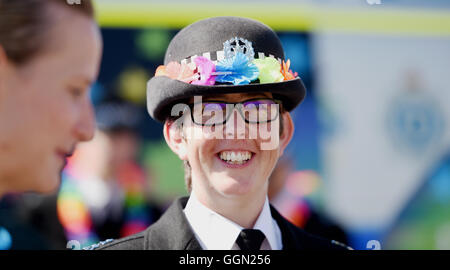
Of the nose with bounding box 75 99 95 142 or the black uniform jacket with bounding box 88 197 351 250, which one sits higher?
the nose with bounding box 75 99 95 142

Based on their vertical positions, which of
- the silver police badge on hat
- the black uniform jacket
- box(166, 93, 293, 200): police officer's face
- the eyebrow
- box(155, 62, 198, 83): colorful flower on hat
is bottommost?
the black uniform jacket

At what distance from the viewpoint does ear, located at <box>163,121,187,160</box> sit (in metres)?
1.82

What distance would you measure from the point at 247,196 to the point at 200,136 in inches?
10.4

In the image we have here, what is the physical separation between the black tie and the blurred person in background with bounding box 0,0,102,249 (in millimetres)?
651

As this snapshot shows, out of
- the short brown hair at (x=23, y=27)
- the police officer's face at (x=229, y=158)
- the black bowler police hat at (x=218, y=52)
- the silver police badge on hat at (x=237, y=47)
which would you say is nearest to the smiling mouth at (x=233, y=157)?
the police officer's face at (x=229, y=158)

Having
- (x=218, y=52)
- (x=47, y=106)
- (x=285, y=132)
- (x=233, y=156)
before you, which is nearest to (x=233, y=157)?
(x=233, y=156)

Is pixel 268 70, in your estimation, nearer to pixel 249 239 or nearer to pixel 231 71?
pixel 231 71

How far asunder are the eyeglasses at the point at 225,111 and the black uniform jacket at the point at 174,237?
35 centimetres

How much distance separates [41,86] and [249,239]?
2.81ft

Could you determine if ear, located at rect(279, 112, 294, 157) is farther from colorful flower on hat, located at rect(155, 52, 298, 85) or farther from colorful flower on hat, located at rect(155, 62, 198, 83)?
colorful flower on hat, located at rect(155, 62, 198, 83)

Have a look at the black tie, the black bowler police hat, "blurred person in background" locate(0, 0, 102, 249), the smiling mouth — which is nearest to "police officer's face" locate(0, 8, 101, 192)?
"blurred person in background" locate(0, 0, 102, 249)

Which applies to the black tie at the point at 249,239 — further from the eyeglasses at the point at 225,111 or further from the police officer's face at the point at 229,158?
the eyeglasses at the point at 225,111

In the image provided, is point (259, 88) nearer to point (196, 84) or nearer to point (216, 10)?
point (196, 84)

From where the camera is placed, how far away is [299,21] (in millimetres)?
2420
